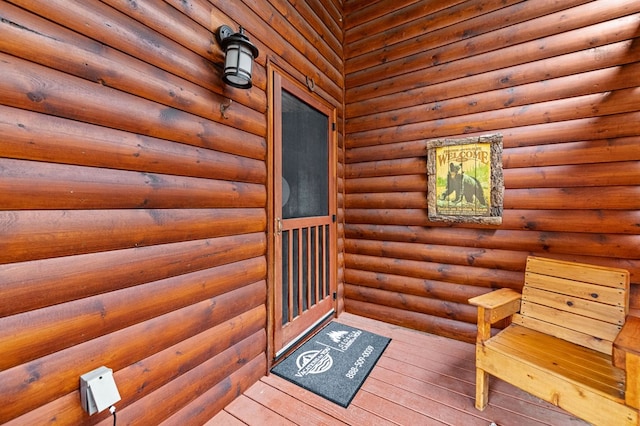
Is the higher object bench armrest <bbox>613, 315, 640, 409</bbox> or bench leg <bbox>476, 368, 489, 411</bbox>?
bench armrest <bbox>613, 315, 640, 409</bbox>

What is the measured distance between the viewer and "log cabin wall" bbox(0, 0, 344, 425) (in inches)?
37.1

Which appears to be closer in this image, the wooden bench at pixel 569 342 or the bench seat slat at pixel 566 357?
the wooden bench at pixel 569 342

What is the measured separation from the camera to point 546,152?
6.89 feet

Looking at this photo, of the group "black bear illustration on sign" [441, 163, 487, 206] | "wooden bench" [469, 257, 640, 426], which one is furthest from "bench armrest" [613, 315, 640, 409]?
"black bear illustration on sign" [441, 163, 487, 206]

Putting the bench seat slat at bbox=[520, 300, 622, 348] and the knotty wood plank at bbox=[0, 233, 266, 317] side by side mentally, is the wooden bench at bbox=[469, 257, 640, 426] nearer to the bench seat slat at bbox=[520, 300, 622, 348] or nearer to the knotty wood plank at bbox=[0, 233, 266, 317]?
the bench seat slat at bbox=[520, 300, 622, 348]

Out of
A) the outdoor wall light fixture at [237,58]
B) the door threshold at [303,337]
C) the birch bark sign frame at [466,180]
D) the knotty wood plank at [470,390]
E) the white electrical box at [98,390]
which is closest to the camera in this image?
the white electrical box at [98,390]

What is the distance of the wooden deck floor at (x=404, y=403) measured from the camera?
159 centimetres

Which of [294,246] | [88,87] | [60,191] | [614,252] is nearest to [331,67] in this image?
[294,246]

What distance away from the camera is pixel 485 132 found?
7.75 feet

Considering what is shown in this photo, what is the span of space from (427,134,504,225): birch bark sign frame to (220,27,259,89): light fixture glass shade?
1.85m

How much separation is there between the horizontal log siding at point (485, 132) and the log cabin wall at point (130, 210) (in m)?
1.46

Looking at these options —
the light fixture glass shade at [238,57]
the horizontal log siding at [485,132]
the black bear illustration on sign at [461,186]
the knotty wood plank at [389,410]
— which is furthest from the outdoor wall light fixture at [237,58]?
the knotty wood plank at [389,410]

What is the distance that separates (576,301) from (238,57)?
8.77 ft

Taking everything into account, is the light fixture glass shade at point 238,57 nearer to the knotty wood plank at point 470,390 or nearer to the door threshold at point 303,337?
the door threshold at point 303,337
